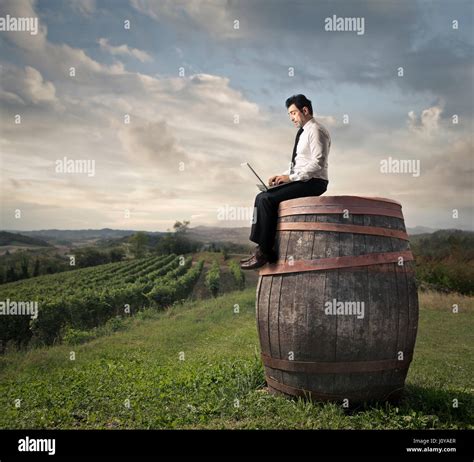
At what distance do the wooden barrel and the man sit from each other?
0.17 metres

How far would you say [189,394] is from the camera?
5.09m

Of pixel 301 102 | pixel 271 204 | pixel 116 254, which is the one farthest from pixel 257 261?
pixel 116 254

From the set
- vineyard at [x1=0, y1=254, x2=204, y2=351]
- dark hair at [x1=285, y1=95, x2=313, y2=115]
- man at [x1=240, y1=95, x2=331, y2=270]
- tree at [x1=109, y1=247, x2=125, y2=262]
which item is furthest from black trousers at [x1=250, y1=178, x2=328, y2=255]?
tree at [x1=109, y1=247, x2=125, y2=262]

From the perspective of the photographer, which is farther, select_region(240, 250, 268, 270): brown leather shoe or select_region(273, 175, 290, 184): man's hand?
select_region(273, 175, 290, 184): man's hand

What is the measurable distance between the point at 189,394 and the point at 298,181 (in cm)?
261

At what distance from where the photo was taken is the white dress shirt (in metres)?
4.68

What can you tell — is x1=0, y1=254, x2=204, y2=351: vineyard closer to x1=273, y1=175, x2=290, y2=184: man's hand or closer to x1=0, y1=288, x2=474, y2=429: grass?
x1=0, y1=288, x2=474, y2=429: grass

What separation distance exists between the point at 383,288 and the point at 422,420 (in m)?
1.28

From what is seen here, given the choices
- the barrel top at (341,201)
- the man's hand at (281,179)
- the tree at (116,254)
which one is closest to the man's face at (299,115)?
the man's hand at (281,179)

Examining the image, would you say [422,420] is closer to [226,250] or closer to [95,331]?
[95,331]

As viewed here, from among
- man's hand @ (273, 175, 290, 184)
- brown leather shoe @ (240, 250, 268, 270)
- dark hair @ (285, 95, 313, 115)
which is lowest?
brown leather shoe @ (240, 250, 268, 270)

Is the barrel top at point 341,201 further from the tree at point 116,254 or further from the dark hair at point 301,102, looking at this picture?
the tree at point 116,254

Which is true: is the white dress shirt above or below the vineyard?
above

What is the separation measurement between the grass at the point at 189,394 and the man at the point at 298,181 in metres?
1.44
